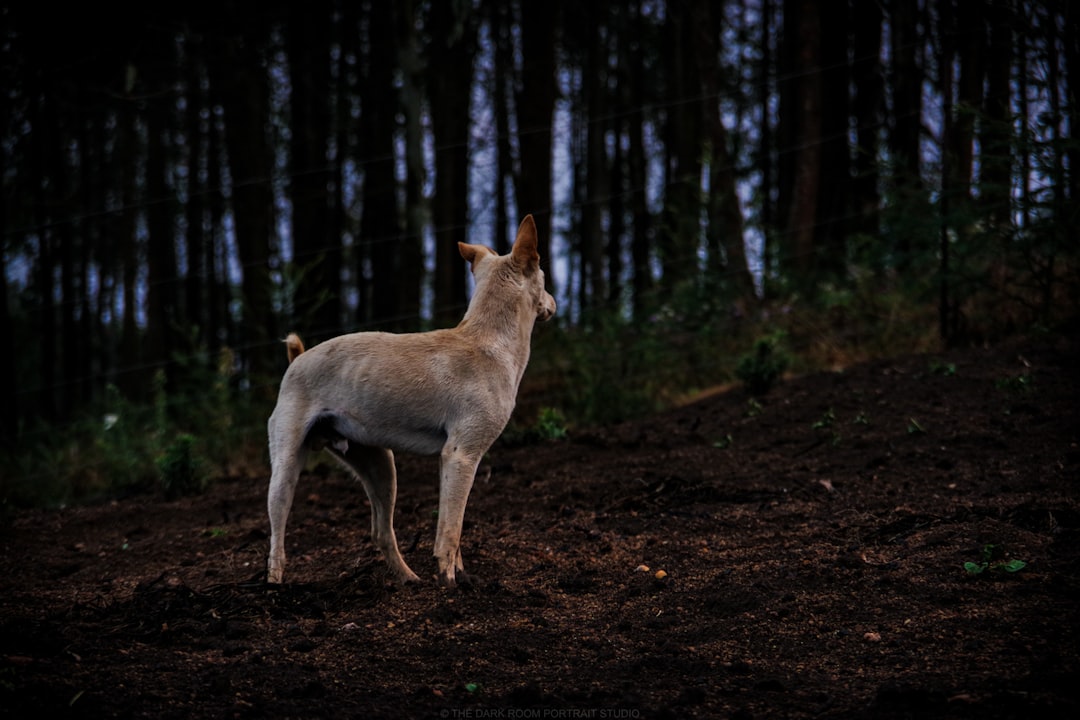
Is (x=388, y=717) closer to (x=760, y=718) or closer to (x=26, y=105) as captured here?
(x=760, y=718)

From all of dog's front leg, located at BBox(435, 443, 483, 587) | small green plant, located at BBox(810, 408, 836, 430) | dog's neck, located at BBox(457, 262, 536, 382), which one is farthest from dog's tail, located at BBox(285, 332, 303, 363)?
small green plant, located at BBox(810, 408, 836, 430)

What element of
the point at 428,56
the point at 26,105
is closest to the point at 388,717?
the point at 26,105

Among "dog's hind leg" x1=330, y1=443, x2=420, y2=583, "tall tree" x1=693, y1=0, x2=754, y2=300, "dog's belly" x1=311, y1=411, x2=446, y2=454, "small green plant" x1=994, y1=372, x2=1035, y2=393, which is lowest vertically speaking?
"dog's hind leg" x1=330, y1=443, x2=420, y2=583

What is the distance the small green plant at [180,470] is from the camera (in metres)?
8.31

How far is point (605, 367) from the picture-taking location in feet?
33.7

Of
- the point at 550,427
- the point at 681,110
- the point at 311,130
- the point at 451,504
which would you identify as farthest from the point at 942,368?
the point at 311,130

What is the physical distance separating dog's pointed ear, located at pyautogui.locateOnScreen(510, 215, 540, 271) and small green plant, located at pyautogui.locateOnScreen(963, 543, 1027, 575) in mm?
2778

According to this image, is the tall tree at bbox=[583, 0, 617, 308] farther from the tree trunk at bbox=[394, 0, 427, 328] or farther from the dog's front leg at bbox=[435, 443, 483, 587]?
Result: the dog's front leg at bbox=[435, 443, 483, 587]

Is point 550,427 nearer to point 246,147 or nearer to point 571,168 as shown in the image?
point 246,147

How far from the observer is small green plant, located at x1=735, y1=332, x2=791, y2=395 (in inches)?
359

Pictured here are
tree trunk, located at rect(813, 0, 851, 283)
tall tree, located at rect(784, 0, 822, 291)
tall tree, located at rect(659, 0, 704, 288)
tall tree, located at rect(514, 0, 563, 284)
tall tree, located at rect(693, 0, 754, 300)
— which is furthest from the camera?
tree trunk, located at rect(813, 0, 851, 283)

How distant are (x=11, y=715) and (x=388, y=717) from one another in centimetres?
127

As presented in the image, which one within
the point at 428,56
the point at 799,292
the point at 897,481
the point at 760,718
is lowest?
the point at 760,718

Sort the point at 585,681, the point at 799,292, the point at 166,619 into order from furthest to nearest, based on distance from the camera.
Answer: the point at 799,292
the point at 166,619
the point at 585,681
